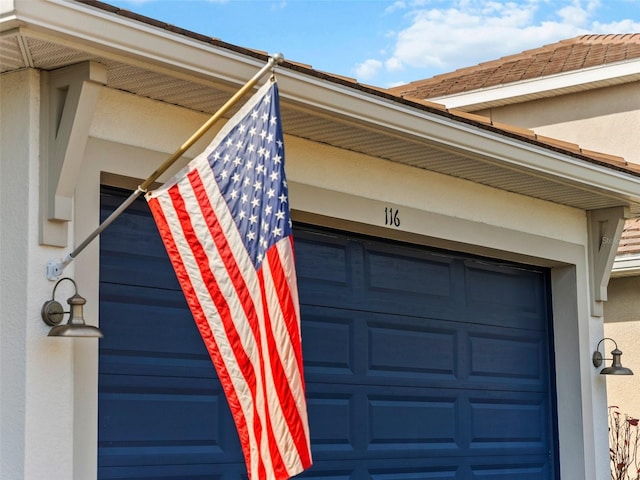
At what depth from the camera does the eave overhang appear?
513cm

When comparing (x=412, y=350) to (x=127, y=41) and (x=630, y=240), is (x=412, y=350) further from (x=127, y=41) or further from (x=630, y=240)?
(x=630, y=240)

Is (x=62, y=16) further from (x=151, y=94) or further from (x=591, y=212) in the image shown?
(x=591, y=212)

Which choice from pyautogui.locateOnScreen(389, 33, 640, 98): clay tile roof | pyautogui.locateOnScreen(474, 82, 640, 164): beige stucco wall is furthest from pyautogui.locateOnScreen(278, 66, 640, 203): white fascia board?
pyautogui.locateOnScreen(389, 33, 640, 98): clay tile roof

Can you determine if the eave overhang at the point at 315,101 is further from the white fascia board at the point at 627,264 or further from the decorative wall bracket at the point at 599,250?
the white fascia board at the point at 627,264

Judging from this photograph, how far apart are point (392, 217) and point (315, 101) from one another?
1611 millimetres

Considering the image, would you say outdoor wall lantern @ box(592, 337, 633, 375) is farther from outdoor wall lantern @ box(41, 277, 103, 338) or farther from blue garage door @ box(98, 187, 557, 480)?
outdoor wall lantern @ box(41, 277, 103, 338)

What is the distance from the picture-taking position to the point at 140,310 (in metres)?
6.24

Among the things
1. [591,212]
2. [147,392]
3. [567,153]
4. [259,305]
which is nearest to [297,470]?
[259,305]

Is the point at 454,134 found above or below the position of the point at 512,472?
above

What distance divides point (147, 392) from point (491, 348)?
3.45 m

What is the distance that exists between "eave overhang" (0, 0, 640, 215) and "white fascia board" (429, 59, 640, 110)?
5.70 metres

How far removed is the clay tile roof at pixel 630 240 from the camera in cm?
1234

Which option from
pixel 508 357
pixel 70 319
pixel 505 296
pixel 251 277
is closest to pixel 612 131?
pixel 505 296

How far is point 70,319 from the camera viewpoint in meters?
5.32
